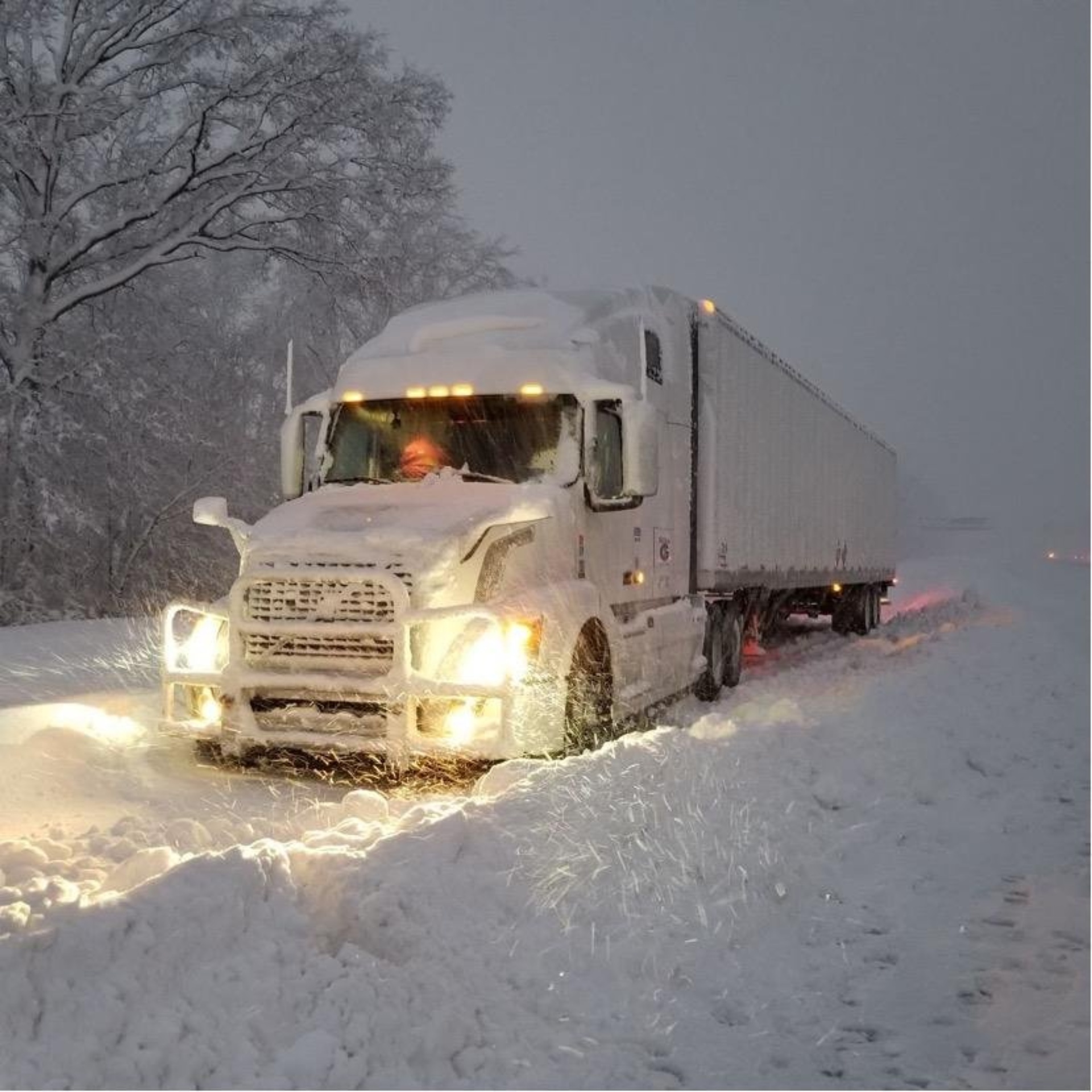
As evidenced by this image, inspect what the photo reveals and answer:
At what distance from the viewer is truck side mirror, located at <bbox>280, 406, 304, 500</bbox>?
853cm

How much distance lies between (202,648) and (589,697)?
249cm

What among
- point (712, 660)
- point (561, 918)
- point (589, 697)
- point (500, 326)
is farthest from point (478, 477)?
point (712, 660)

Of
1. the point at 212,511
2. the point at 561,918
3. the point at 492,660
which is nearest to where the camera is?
the point at 561,918

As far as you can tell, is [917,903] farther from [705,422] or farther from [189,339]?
[189,339]

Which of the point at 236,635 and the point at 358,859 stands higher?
the point at 236,635

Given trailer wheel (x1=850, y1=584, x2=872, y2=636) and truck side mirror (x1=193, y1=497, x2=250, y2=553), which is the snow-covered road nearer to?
truck side mirror (x1=193, y1=497, x2=250, y2=553)

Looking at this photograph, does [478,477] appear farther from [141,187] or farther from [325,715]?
[141,187]

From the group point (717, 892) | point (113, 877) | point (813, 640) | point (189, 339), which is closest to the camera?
point (113, 877)

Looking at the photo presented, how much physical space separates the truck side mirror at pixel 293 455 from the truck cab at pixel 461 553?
0.02 m

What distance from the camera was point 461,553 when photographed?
664 cm

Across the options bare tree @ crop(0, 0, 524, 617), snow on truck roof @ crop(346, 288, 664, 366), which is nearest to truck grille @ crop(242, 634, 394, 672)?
snow on truck roof @ crop(346, 288, 664, 366)

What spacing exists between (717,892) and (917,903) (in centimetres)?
88

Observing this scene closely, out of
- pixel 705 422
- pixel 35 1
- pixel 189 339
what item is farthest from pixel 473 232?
pixel 705 422

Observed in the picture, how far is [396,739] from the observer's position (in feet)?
21.0
